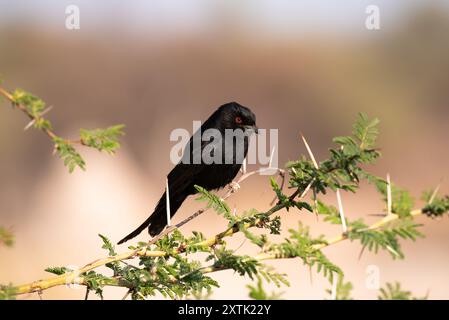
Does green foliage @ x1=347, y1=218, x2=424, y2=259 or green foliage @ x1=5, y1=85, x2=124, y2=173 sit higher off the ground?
green foliage @ x1=5, y1=85, x2=124, y2=173

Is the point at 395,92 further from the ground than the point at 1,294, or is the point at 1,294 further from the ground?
the point at 395,92

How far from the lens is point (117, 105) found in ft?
57.8

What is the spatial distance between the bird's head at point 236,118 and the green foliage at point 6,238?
17.0 feet

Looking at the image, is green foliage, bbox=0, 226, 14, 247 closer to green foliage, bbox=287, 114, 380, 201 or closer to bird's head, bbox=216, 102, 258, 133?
green foliage, bbox=287, 114, 380, 201

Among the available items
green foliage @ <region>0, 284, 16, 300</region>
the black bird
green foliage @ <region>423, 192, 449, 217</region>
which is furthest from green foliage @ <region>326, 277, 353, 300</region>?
the black bird

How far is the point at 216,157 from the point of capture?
692 cm

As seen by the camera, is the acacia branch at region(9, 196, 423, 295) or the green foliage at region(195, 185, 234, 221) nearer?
the acacia branch at region(9, 196, 423, 295)

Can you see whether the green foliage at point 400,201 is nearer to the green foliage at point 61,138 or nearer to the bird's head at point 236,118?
the green foliage at point 61,138

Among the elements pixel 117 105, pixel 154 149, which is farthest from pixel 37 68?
pixel 154 149

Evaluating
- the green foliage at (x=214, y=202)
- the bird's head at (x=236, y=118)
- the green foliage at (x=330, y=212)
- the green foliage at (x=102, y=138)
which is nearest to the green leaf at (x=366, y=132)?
the green foliage at (x=330, y=212)

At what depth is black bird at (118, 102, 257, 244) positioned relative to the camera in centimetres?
659

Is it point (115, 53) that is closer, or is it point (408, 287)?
point (408, 287)
